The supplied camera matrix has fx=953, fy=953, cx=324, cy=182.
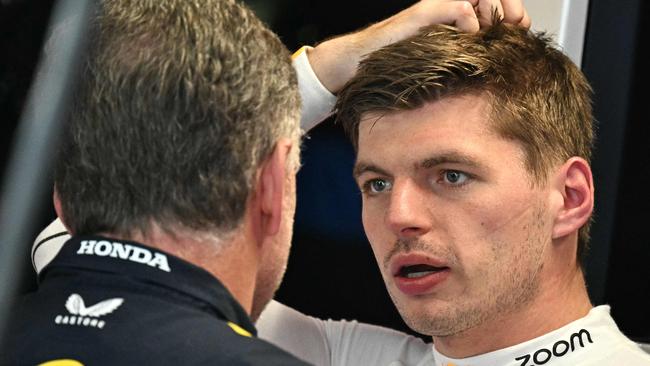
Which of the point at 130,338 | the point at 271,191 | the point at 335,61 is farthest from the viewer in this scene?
the point at 335,61

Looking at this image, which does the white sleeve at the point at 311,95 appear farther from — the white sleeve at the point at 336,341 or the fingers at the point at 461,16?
the white sleeve at the point at 336,341

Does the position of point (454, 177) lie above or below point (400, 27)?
below

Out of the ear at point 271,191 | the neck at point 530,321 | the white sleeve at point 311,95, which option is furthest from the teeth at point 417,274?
the ear at point 271,191

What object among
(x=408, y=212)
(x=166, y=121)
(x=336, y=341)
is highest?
(x=166, y=121)

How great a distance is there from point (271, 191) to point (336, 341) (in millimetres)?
954

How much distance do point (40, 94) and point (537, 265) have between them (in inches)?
48.8

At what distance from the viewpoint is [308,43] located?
2.06m

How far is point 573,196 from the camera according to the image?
165cm

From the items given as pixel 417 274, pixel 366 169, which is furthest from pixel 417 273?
pixel 366 169

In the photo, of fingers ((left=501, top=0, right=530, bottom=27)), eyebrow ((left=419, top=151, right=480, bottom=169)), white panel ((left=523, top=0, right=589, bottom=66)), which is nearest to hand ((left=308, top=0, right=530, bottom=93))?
fingers ((left=501, top=0, right=530, bottom=27))

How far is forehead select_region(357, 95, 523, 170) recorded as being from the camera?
1588mm

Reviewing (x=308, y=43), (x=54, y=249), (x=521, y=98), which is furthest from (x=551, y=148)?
(x=54, y=249)

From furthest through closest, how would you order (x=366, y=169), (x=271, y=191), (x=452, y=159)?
(x=366, y=169), (x=452, y=159), (x=271, y=191)

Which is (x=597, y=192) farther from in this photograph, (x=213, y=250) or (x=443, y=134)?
(x=213, y=250)
